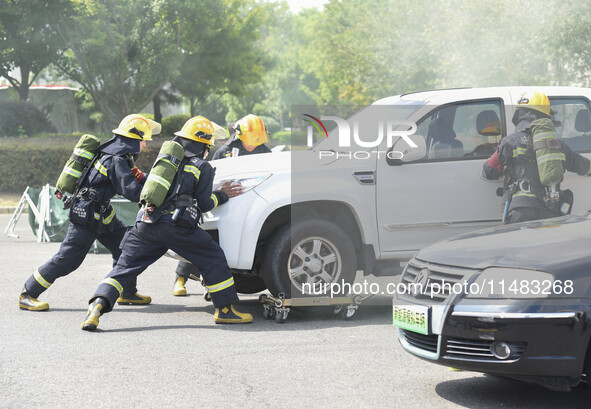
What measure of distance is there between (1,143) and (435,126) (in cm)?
1551

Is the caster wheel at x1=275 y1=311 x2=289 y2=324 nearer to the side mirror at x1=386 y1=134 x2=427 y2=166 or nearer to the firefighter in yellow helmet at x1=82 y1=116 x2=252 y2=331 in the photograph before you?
the firefighter in yellow helmet at x1=82 y1=116 x2=252 y2=331

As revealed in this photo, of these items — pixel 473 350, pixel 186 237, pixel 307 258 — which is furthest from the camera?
pixel 307 258

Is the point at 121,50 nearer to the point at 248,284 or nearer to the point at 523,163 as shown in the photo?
the point at 248,284

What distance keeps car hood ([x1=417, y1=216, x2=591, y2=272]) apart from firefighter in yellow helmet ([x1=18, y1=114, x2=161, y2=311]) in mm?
3210

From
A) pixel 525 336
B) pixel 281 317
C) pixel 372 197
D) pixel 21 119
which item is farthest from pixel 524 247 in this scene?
pixel 21 119

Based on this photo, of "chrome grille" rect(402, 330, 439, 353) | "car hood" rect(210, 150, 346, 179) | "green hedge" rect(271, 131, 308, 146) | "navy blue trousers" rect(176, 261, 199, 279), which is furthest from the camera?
"green hedge" rect(271, 131, 308, 146)

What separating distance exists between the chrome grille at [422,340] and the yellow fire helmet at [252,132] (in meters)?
4.42

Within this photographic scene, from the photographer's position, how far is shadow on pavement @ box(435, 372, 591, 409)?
197 inches

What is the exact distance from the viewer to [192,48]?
87.2 feet

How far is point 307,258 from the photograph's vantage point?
7.34 meters

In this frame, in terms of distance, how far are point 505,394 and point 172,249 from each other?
317 cm

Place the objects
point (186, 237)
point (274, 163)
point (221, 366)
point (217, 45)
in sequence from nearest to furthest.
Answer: point (221, 366) < point (186, 237) < point (274, 163) < point (217, 45)

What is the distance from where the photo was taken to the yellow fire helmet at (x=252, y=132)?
9.33 m

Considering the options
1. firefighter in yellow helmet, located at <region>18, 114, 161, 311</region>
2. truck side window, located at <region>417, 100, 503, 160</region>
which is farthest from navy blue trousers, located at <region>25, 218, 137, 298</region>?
truck side window, located at <region>417, 100, 503, 160</region>
